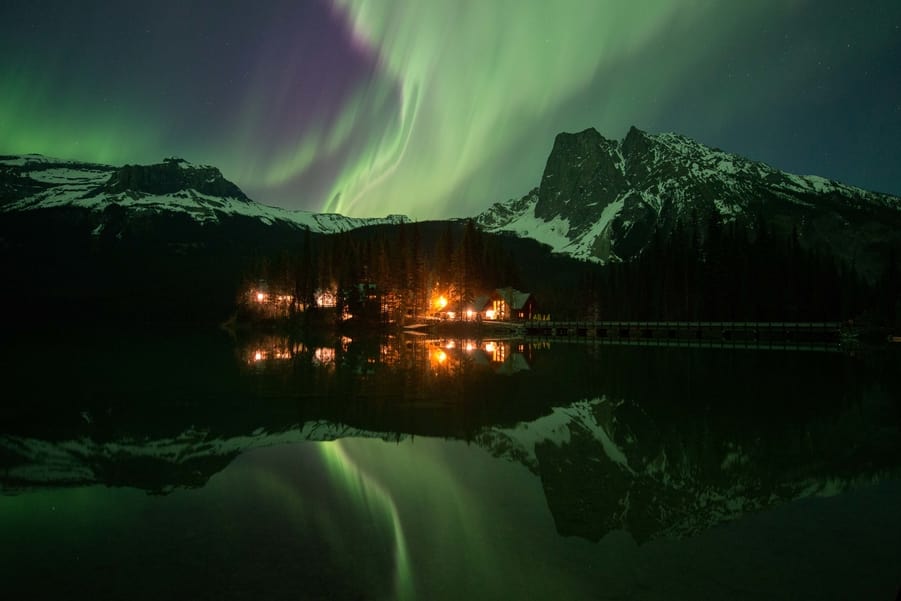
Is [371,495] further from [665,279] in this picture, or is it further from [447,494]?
[665,279]

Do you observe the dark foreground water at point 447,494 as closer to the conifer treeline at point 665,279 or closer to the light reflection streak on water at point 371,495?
the light reflection streak on water at point 371,495

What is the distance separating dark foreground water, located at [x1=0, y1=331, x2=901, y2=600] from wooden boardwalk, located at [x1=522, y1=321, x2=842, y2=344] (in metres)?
56.5

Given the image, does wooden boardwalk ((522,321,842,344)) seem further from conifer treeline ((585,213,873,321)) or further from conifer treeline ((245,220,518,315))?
conifer treeline ((245,220,518,315))

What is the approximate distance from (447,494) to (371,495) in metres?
1.69

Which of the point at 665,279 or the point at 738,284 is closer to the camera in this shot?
the point at 738,284

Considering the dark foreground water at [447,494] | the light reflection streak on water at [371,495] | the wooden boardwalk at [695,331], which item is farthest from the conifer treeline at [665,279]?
the light reflection streak on water at [371,495]

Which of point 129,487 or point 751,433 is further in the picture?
point 751,433

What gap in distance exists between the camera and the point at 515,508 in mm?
11617

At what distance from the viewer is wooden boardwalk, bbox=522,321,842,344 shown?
76688 millimetres

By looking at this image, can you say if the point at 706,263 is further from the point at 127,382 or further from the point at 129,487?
the point at 129,487

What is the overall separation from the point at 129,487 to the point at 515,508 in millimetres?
8632

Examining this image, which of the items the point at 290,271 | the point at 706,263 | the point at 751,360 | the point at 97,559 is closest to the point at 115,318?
the point at 290,271

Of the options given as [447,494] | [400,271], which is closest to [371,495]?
[447,494]

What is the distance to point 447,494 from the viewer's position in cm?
1262
